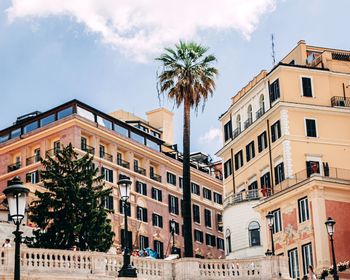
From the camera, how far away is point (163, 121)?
11812cm

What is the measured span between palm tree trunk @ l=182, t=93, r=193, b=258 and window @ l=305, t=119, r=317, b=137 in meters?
18.8

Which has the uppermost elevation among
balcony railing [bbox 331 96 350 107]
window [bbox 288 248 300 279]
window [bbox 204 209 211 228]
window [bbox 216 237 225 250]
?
balcony railing [bbox 331 96 350 107]

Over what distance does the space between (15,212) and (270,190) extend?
1967 inches

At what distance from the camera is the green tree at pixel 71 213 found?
176ft

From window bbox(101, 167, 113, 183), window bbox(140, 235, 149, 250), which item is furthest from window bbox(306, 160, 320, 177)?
window bbox(101, 167, 113, 183)

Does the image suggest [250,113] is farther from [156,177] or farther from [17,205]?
[17,205]

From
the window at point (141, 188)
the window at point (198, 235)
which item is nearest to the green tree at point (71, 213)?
the window at point (141, 188)

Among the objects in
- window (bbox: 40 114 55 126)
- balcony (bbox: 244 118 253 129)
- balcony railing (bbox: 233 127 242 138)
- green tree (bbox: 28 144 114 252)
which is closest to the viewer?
green tree (bbox: 28 144 114 252)

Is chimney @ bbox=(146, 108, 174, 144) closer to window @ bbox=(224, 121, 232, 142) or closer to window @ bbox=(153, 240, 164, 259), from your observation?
window @ bbox=(153, 240, 164, 259)

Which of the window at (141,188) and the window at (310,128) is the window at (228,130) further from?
the window at (141,188)

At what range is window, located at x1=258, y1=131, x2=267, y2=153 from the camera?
7631 centimetres

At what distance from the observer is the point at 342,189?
6238cm

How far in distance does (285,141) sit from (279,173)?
2.78 m

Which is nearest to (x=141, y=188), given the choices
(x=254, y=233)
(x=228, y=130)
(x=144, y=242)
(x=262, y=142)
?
(x=144, y=242)
